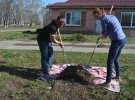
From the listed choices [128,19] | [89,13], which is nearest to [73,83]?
[128,19]

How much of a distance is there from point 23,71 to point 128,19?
22882 mm

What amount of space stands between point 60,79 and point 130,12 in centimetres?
2379

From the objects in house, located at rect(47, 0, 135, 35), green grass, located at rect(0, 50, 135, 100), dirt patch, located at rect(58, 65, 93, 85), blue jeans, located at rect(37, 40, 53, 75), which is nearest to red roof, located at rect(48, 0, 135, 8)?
house, located at rect(47, 0, 135, 35)

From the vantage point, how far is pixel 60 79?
782cm

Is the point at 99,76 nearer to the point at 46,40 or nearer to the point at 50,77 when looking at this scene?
the point at 50,77

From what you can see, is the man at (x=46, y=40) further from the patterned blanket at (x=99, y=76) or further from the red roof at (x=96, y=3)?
the red roof at (x=96, y=3)

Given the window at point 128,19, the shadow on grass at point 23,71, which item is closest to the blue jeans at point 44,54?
the shadow on grass at point 23,71

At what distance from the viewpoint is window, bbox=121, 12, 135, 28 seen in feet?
99.6

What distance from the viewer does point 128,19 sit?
30484 mm

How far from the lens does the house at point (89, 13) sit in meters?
30.3

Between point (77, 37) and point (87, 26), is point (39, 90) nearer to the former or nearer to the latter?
point (77, 37)

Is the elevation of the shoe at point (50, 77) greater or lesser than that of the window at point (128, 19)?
greater

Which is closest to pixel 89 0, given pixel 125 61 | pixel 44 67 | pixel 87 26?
pixel 87 26

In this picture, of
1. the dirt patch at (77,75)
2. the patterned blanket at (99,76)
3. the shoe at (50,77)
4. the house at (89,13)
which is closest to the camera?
the patterned blanket at (99,76)
